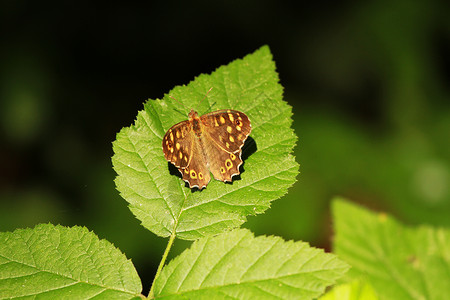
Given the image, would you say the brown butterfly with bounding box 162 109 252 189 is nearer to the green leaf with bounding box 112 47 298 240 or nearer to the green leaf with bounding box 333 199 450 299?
the green leaf with bounding box 112 47 298 240

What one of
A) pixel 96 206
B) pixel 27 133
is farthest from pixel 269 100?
pixel 27 133

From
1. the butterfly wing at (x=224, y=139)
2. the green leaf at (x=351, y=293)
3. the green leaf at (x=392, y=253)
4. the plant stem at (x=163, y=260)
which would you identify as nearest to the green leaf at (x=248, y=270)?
the plant stem at (x=163, y=260)

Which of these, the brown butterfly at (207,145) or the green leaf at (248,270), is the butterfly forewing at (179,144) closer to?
the brown butterfly at (207,145)

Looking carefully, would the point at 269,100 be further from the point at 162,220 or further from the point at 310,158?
the point at 310,158

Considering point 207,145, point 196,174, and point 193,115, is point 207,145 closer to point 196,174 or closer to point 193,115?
point 193,115

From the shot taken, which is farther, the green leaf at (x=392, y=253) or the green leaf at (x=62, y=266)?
the green leaf at (x=392, y=253)

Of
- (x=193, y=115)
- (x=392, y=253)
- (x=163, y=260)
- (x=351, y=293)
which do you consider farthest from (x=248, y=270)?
(x=392, y=253)

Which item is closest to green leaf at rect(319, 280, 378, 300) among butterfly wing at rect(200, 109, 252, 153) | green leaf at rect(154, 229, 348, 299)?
green leaf at rect(154, 229, 348, 299)
